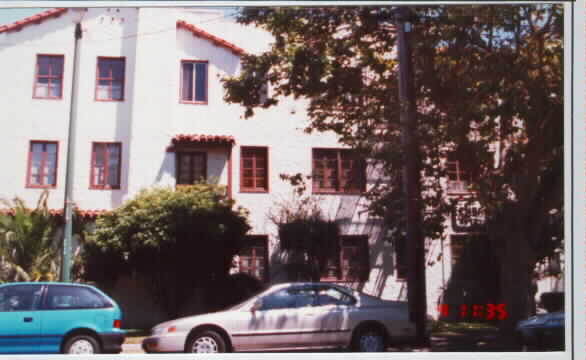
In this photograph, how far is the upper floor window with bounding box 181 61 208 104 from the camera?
26.3ft

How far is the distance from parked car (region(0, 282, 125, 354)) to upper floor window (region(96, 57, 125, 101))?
7.82 feet

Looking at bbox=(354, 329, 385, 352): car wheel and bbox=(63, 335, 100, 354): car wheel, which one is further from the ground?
bbox=(354, 329, 385, 352): car wheel

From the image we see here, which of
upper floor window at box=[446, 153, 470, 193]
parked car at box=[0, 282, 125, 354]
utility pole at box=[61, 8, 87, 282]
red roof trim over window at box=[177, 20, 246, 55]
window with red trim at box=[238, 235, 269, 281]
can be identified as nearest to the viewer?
parked car at box=[0, 282, 125, 354]

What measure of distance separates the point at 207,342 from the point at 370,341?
190 cm

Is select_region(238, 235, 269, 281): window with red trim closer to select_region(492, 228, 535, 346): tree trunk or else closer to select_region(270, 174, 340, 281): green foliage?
select_region(270, 174, 340, 281): green foliage

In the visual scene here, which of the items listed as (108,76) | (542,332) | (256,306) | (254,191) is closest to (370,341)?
(256,306)

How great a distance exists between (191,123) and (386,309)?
3251mm

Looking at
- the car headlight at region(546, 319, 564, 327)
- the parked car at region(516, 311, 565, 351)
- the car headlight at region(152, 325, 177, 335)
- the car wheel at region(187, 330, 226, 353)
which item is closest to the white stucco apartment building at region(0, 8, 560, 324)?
the car wheel at region(187, 330, 226, 353)

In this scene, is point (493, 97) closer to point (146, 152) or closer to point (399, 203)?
point (399, 203)

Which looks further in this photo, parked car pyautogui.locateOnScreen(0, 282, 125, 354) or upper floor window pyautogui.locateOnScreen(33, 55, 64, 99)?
upper floor window pyautogui.locateOnScreen(33, 55, 64, 99)

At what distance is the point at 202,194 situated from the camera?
26.0 ft

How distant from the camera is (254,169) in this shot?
799 centimetres

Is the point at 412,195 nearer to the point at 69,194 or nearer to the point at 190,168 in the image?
the point at 190,168

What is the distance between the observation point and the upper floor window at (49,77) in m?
7.77
